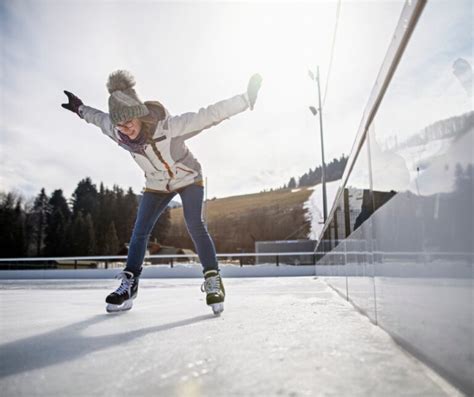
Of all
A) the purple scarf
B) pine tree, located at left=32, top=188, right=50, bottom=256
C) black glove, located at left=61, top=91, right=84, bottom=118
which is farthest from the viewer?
pine tree, located at left=32, top=188, right=50, bottom=256

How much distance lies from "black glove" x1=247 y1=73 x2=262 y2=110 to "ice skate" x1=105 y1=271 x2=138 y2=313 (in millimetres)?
1213

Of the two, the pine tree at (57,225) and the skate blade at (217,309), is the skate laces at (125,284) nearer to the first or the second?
the skate blade at (217,309)

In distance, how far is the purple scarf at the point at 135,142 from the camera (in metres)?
2.05

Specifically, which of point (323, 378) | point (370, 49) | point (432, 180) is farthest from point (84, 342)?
point (370, 49)

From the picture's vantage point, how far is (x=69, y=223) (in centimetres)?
3656

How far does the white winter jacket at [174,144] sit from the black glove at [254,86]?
40mm

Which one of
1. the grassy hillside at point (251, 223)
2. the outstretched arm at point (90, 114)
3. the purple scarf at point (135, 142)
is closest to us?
the purple scarf at point (135, 142)

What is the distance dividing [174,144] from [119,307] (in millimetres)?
963

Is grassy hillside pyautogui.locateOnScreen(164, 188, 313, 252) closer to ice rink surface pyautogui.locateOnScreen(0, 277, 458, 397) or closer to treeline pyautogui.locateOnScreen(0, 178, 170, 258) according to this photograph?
treeline pyautogui.locateOnScreen(0, 178, 170, 258)

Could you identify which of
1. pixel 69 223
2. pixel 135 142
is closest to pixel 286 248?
pixel 135 142

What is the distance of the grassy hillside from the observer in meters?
32.4

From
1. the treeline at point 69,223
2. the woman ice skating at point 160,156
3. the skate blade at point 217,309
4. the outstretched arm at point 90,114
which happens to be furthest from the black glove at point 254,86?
the treeline at point 69,223

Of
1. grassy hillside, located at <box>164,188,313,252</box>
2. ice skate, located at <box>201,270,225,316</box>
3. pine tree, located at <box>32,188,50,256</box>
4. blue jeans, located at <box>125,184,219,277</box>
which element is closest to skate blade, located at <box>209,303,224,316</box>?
ice skate, located at <box>201,270,225,316</box>

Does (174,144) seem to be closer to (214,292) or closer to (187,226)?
(187,226)
